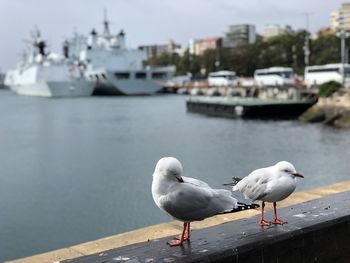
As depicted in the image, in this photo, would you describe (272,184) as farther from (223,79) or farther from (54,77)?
(54,77)

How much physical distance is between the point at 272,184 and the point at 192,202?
2.22 ft

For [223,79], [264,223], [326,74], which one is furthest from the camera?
[223,79]

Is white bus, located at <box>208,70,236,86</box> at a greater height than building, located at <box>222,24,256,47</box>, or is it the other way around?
building, located at <box>222,24,256,47</box>

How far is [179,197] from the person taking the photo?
301 centimetres

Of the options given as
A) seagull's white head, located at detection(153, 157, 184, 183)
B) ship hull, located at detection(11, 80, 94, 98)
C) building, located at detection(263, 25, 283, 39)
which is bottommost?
ship hull, located at detection(11, 80, 94, 98)

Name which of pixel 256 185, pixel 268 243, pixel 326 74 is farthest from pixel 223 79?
pixel 268 243

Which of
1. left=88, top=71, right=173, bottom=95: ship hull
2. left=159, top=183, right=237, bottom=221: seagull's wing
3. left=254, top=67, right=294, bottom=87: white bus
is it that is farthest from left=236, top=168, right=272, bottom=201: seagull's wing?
left=88, top=71, right=173, bottom=95: ship hull

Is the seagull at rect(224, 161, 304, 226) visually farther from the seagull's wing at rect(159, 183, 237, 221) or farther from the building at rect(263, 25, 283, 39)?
the building at rect(263, 25, 283, 39)

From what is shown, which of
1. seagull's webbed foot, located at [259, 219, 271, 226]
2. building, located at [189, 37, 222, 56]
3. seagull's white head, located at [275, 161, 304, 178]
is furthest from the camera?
building, located at [189, 37, 222, 56]

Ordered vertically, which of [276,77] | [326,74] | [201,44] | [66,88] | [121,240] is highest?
[201,44]

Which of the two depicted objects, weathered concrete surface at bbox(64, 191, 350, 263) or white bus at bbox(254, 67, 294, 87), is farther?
white bus at bbox(254, 67, 294, 87)

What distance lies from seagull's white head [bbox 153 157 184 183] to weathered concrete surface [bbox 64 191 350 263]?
39cm

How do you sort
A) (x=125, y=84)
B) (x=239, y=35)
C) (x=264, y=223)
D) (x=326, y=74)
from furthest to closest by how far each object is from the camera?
(x=239, y=35), (x=125, y=84), (x=326, y=74), (x=264, y=223)

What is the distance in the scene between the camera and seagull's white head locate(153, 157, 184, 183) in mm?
3037
